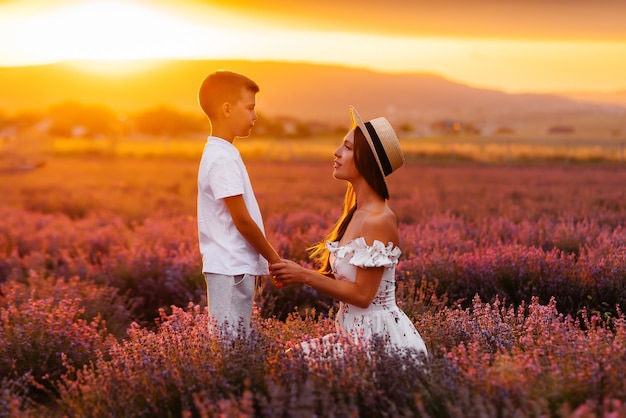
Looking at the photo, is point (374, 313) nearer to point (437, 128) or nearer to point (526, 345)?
point (526, 345)

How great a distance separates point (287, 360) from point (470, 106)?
590 ft

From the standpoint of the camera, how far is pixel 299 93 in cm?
17562

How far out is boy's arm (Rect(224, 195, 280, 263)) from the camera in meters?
3.90

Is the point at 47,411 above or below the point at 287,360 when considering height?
below

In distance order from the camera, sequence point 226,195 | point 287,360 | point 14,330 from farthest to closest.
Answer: point 14,330 < point 226,195 < point 287,360

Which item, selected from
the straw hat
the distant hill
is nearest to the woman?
the straw hat

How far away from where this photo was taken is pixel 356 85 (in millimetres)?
180500

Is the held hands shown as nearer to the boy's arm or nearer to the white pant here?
the boy's arm

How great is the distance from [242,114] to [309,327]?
134 cm

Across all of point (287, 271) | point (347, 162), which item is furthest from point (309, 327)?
point (347, 162)

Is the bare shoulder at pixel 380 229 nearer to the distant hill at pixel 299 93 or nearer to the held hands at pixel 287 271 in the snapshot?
the held hands at pixel 287 271

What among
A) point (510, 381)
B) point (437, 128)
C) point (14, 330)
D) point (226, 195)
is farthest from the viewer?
point (437, 128)

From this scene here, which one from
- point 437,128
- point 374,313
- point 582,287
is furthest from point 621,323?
point 437,128

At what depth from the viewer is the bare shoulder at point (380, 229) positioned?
12.6 feet
